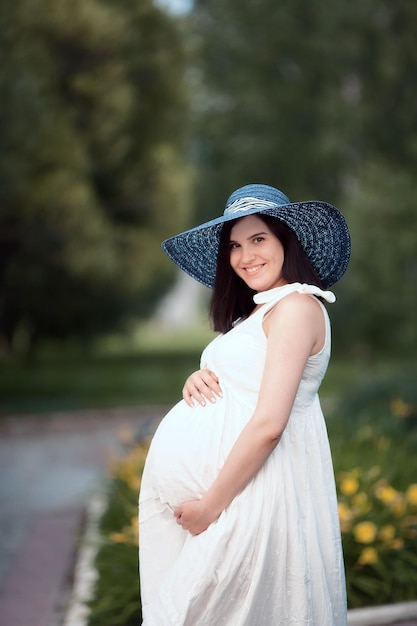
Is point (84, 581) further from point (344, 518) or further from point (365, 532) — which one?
point (365, 532)

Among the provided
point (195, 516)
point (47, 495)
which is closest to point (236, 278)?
point (195, 516)

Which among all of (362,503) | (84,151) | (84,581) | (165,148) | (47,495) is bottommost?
(84,581)

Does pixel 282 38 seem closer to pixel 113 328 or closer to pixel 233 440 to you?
pixel 113 328

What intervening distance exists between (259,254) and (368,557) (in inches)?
88.2

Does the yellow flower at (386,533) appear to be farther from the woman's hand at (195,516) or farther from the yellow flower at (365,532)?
the woman's hand at (195,516)

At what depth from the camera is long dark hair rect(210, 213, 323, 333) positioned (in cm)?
277

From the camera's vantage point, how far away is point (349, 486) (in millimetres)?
4695

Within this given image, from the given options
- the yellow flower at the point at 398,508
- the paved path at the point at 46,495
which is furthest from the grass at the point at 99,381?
the yellow flower at the point at 398,508

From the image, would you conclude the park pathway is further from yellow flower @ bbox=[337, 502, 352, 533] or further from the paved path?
yellow flower @ bbox=[337, 502, 352, 533]

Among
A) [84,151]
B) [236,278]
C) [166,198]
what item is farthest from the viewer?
[166,198]

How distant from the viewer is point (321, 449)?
2.77 metres

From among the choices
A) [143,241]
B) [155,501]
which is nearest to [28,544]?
[155,501]

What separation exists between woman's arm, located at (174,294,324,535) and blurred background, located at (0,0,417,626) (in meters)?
2.03

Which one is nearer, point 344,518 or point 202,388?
point 202,388
